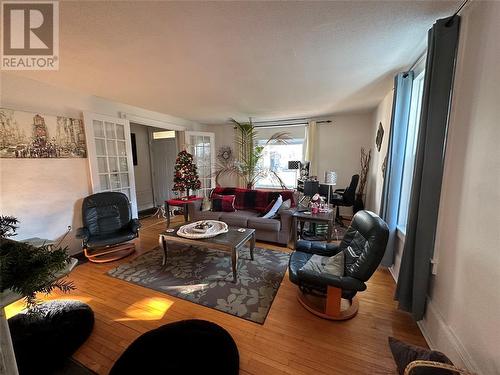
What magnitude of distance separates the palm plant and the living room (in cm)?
179

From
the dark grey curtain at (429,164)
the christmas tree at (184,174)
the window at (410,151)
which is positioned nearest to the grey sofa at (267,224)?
the christmas tree at (184,174)

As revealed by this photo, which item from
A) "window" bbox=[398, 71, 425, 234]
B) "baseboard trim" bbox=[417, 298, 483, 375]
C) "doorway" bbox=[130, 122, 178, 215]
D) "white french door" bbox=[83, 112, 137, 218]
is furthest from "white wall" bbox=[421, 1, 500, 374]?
"doorway" bbox=[130, 122, 178, 215]

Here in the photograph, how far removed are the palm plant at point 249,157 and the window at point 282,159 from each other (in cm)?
10

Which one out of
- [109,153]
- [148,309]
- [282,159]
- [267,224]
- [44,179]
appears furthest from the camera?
[282,159]

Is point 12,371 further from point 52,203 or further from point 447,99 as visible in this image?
point 447,99

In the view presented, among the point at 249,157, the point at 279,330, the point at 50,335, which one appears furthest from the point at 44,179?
the point at 249,157

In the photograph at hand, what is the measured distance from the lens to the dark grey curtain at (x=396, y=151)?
221 cm

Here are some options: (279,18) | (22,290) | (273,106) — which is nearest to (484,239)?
(279,18)

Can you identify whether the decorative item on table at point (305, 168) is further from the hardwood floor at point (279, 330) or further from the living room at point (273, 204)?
the hardwood floor at point (279, 330)

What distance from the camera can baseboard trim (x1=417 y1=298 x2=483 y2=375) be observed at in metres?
1.17

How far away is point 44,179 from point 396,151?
445 cm

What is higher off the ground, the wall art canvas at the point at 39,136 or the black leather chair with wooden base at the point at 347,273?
the wall art canvas at the point at 39,136

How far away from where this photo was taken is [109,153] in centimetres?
347

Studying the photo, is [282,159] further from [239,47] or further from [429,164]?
[429,164]
